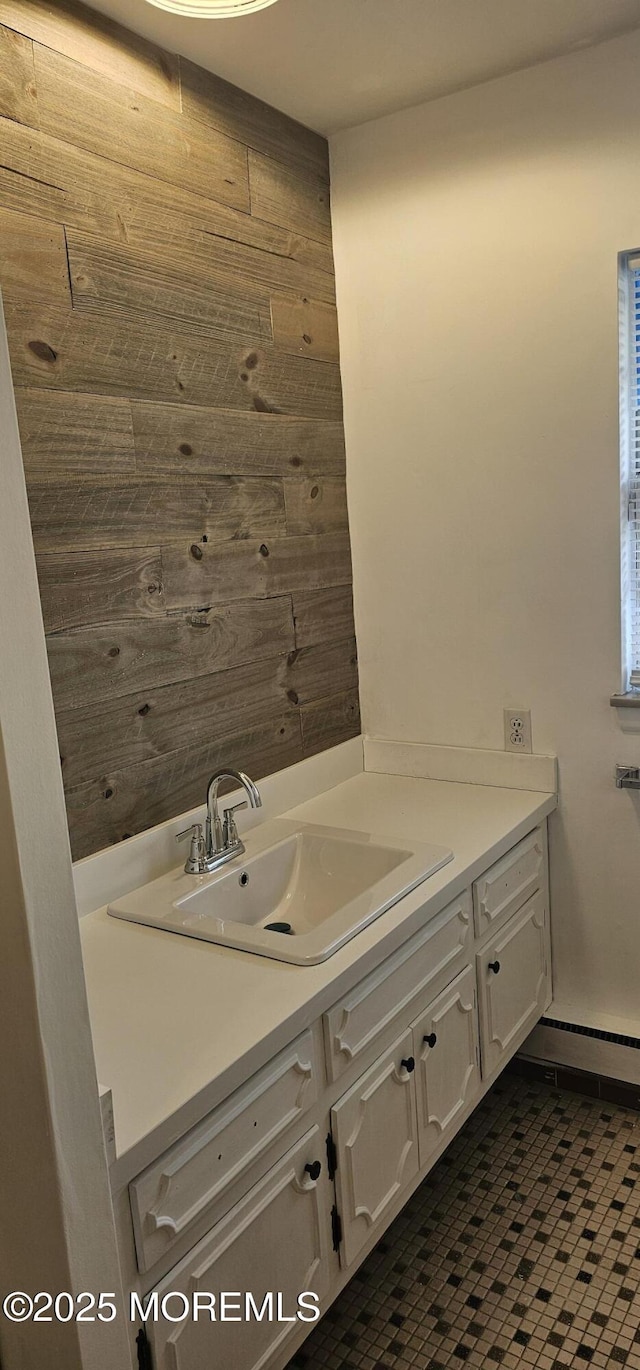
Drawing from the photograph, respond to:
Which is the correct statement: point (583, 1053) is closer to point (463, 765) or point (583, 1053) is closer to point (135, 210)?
point (463, 765)

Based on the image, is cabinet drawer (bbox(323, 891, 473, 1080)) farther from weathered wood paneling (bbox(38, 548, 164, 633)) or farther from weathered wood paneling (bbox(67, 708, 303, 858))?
weathered wood paneling (bbox(38, 548, 164, 633))

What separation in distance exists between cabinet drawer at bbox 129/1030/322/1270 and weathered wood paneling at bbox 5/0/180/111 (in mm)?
1758

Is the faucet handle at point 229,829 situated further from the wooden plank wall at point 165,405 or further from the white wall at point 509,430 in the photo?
the white wall at point 509,430

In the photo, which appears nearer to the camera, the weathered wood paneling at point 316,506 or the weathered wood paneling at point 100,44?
the weathered wood paneling at point 100,44

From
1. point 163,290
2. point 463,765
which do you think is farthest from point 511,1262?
point 163,290

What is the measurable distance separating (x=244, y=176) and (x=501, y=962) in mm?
1881

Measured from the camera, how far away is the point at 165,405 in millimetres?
1979

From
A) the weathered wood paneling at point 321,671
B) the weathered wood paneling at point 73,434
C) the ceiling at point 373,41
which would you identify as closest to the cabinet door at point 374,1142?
the weathered wood paneling at point 321,671

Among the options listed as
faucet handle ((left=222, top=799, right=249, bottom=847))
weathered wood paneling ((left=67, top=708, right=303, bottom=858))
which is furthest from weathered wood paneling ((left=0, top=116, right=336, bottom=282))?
faucet handle ((left=222, top=799, right=249, bottom=847))

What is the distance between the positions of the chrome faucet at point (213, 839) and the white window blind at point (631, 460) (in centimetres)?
100

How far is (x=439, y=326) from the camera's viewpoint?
2.40m

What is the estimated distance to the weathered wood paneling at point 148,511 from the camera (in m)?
1.74

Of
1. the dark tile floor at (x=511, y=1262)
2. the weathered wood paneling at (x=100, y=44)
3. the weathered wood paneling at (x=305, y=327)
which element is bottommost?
the dark tile floor at (x=511, y=1262)

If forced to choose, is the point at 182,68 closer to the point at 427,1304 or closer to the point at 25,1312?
the point at 25,1312
